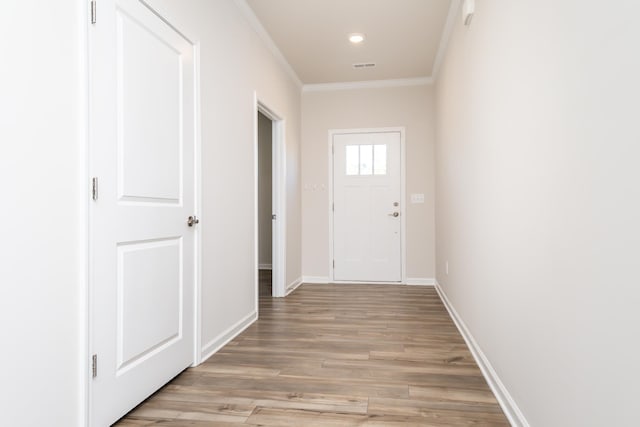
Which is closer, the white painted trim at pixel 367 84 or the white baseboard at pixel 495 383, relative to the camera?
the white baseboard at pixel 495 383

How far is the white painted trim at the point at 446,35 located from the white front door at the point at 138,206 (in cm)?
219

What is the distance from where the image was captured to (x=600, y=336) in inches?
44.1

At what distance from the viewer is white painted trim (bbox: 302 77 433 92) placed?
5.37 meters

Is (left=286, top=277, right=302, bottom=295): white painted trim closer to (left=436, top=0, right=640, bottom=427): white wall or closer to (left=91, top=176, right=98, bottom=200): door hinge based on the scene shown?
(left=436, top=0, right=640, bottom=427): white wall

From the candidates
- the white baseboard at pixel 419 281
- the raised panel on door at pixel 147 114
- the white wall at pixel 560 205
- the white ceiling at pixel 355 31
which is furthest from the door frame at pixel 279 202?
the white wall at pixel 560 205

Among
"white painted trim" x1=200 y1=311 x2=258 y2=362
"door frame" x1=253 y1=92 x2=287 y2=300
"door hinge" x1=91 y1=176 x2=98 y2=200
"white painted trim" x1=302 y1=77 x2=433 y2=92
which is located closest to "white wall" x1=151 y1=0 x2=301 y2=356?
"white painted trim" x1=200 y1=311 x2=258 y2=362

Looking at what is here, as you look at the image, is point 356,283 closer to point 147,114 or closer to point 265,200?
point 265,200

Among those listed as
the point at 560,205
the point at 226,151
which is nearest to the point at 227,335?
the point at 226,151

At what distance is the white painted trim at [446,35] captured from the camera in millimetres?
3402

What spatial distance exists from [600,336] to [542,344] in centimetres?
46

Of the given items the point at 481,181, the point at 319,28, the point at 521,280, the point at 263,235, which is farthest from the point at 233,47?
the point at 263,235

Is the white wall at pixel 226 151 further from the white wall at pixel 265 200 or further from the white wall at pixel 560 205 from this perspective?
the white wall at pixel 265 200

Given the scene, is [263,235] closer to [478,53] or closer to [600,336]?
[478,53]

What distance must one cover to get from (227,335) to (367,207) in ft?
9.77
